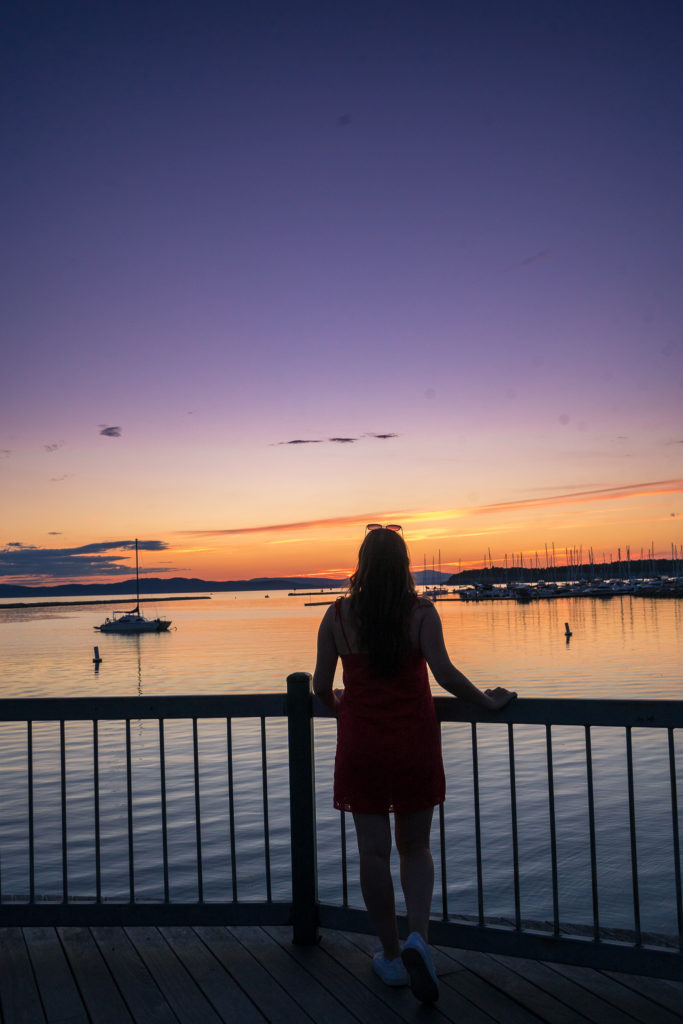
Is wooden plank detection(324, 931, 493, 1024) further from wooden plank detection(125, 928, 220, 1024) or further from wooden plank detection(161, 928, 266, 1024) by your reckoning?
wooden plank detection(125, 928, 220, 1024)

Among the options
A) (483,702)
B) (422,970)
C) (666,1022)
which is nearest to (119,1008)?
(422,970)

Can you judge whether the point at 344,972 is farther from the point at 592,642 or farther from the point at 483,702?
the point at 592,642

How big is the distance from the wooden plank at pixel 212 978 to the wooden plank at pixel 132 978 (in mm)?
176

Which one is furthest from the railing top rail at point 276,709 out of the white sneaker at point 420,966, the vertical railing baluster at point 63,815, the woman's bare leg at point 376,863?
the white sneaker at point 420,966

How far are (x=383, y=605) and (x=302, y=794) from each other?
1258 millimetres

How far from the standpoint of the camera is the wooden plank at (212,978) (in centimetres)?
297

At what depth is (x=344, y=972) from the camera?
10.8ft

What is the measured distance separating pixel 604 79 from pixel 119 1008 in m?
13.7

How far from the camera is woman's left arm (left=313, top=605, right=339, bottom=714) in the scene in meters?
3.10

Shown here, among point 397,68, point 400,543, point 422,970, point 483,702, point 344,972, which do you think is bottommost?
point 344,972

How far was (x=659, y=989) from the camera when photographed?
3.06 m

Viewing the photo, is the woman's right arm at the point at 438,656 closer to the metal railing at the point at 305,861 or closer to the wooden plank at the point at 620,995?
the metal railing at the point at 305,861

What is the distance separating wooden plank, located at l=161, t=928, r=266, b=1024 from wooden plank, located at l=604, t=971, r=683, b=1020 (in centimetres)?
151

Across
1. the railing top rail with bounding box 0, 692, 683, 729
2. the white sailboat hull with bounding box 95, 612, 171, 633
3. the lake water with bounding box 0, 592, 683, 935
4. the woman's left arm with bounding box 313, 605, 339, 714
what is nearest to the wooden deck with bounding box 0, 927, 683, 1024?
the railing top rail with bounding box 0, 692, 683, 729
